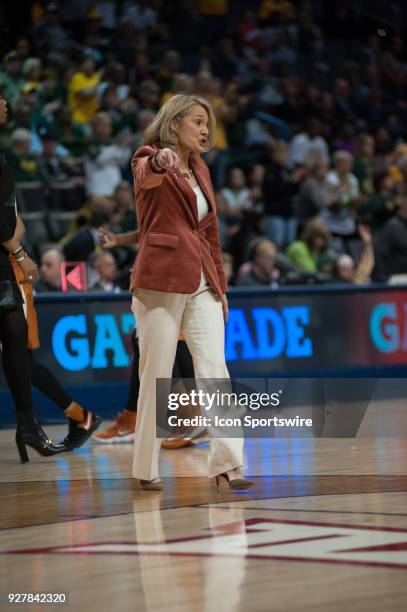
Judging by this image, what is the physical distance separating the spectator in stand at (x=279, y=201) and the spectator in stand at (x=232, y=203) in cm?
35

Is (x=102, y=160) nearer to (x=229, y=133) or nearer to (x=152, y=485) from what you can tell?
(x=229, y=133)

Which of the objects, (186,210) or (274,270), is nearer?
(186,210)

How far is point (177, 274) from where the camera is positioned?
7.39m

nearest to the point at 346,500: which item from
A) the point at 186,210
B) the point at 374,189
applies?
the point at 186,210

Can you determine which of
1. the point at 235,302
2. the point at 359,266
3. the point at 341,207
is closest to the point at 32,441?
the point at 235,302

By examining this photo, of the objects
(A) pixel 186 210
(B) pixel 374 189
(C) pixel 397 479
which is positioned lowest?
(B) pixel 374 189

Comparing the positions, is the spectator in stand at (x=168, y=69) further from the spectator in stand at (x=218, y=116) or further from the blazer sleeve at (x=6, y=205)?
the blazer sleeve at (x=6, y=205)

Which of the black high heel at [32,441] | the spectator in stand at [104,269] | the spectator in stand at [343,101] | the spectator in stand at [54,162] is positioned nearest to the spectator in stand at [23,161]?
the spectator in stand at [54,162]

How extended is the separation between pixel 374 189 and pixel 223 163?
7.44 ft

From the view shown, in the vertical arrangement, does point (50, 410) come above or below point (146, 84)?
below

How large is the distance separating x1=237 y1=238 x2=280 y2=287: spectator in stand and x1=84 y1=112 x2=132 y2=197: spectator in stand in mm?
2680

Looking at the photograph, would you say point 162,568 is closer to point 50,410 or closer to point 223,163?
point 50,410

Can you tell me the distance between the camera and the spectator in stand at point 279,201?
729 inches

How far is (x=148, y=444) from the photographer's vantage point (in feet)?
24.8
